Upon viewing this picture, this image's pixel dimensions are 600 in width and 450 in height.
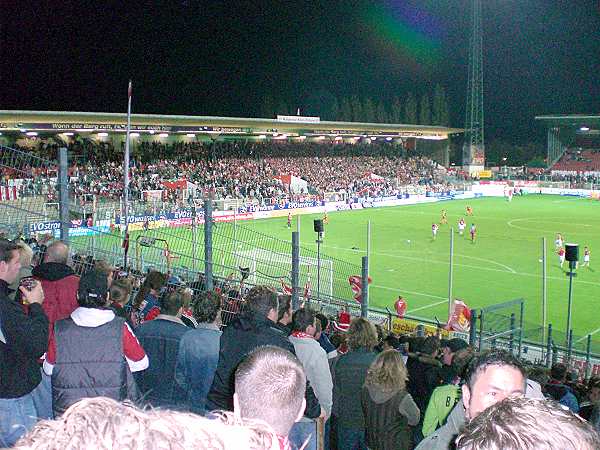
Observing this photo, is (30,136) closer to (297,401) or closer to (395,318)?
(395,318)

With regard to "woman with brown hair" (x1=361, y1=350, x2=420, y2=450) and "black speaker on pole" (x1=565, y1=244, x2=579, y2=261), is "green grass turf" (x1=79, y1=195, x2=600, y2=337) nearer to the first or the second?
"black speaker on pole" (x1=565, y1=244, x2=579, y2=261)

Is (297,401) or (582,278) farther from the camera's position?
(582,278)

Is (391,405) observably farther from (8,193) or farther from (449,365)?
(8,193)

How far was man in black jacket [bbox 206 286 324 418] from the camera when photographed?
4391 mm

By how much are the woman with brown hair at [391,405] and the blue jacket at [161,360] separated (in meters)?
1.65

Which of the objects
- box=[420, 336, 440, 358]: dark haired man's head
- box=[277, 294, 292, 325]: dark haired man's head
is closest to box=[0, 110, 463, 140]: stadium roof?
box=[277, 294, 292, 325]: dark haired man's head

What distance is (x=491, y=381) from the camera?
3287mm

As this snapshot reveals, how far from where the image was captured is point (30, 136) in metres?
46.8

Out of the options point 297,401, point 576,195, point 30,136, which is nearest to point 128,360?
point 297,401

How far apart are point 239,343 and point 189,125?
166ft

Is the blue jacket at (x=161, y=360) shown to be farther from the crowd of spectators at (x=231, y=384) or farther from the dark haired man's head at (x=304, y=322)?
the dark haired man's head at (x=304, y=322)

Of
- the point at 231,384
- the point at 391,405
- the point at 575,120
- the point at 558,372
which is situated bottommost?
the point at 558,372

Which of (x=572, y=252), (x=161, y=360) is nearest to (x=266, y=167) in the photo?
(x=572, y=252)

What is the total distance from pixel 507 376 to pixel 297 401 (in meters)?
1.33
